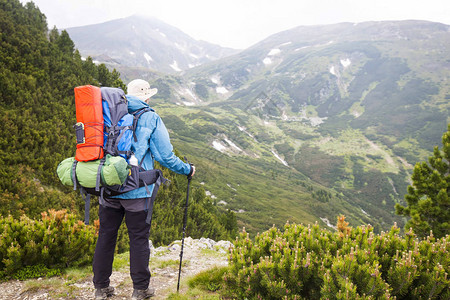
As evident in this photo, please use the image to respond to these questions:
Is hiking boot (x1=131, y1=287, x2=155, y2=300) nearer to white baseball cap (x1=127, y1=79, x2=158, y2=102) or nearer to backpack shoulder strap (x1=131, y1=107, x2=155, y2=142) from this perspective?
backpack shoulder strap (x1=131, y1=107, x2=155, y2=142)

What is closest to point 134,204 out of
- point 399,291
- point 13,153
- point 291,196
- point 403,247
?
point 399,291

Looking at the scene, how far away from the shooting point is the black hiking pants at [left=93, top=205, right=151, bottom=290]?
3.94 metres

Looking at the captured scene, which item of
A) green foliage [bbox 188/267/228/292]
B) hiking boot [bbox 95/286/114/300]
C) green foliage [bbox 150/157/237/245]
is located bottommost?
green foliage [bbox 150/157/237/245]

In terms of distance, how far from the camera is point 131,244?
4.06 m

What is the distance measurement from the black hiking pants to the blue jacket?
43cm

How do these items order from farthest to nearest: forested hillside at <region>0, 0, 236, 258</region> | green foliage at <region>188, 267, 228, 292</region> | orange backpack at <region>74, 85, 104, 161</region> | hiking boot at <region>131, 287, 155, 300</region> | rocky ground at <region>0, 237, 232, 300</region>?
forested hillside at <region>0, 0, 236, 258</region>, green foliage at <region>188, 267, 228, 292</region>, rocky ground at <region>0, 237, 232, 300</region>, hiking boot at <region>131, 287, 155, 300</region>, orange backpack at <region>74, 85, 104, 161</region>

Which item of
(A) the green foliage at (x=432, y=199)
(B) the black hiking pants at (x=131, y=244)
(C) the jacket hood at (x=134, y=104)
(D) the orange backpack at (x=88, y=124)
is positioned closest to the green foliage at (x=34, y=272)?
(B) the black hiking pants at (x=131, y=244)

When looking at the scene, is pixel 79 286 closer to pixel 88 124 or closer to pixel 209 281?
pixel 209 281

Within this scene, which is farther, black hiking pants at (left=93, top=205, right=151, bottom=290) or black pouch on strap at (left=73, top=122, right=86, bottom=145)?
black hiking pants at (left=93, top=205, right=151, bottom=290)

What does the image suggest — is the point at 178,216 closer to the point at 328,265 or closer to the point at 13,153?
the point at 13,153

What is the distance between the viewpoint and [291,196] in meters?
122

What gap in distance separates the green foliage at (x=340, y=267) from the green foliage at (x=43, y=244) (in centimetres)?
373

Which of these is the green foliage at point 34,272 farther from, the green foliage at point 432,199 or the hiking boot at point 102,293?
the green foliage at point 432,199

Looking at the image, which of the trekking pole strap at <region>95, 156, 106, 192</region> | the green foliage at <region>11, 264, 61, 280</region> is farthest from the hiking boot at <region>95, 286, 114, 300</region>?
the trekking pole strap at <region>95, 156, 106, 192</region>
